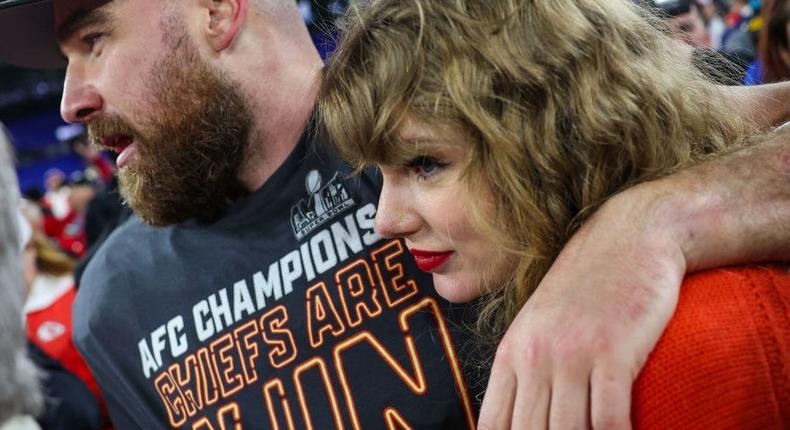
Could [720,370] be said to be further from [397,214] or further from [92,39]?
[92,39]

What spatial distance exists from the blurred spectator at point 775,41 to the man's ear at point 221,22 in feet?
5.08

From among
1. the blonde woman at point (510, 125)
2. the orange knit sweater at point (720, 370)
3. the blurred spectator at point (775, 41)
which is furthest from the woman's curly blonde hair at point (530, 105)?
the blurred spectator at point (775, 41)

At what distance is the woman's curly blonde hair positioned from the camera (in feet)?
3.67

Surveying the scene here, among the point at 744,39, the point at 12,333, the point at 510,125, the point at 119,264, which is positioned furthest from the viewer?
the point at 744,39

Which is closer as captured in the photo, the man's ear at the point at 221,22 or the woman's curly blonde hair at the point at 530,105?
the woman's curly blonde hair at the point at 530,105

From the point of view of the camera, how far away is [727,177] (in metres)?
Result: 1.10

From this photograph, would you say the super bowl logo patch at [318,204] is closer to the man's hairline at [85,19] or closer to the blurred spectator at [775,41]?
the man's hairline at [85,19]

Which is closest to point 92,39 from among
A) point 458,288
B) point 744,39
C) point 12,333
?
point 12,333

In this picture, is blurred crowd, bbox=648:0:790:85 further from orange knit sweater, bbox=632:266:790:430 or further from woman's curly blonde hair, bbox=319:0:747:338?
orange knit sweater, bbox=632:266:790:430

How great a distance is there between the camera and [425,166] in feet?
3.88

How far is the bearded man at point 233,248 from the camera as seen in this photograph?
1.46 m

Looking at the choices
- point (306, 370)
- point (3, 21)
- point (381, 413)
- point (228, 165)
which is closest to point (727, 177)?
point (381, 413)

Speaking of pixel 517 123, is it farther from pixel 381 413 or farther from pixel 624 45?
pixel 381 413

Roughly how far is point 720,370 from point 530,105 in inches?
16.3
